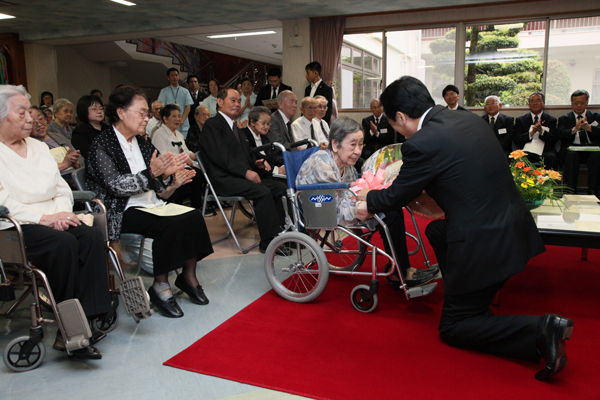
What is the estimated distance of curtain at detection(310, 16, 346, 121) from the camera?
25.3ft

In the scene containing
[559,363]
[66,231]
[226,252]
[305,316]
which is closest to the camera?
[559,363]

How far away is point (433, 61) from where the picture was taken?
763 centimetres

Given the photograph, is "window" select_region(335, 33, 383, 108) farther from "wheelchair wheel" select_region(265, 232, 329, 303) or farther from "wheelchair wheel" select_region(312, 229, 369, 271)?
"wheelchair wheel" select_region(265, 232, 329, 303)

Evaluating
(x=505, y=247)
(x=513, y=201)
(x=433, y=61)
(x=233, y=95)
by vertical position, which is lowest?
(x=505, y=247)

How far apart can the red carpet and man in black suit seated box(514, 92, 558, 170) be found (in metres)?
3.78

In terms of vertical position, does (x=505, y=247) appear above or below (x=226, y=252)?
above

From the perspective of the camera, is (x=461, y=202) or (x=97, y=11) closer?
(x=461, y=202)

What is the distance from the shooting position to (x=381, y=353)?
202 cm

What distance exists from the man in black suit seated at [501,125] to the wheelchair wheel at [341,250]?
362 centimetres

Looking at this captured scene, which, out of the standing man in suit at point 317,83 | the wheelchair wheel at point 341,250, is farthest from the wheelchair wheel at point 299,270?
the standing man in suit at point 317,83

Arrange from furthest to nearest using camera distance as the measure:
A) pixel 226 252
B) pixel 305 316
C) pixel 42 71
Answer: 1. pixel 42 71
2. pixel 226 252
3. pixel 305 316

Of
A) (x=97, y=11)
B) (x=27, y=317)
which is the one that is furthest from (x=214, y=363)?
(x=97, y=11)

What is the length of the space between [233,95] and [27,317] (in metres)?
2.25

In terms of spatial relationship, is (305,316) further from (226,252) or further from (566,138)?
(566,138)
